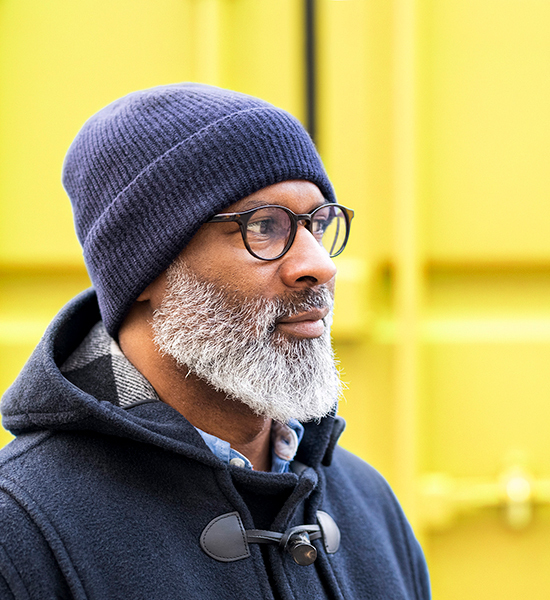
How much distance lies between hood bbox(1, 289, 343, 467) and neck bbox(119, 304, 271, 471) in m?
0.09

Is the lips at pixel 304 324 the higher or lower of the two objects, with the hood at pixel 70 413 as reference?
higher

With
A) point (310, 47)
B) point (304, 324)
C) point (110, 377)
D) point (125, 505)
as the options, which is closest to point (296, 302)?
point (304, 324)

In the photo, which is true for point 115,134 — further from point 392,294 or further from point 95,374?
point 392,294

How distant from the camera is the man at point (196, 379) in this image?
1.07 meters

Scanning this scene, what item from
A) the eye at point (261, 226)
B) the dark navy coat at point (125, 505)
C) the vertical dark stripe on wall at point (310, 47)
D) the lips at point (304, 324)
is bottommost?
the dark navy coat at point (125, 505)

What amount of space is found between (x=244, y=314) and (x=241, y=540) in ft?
1.32

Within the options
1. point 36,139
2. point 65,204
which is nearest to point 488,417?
point 65,204

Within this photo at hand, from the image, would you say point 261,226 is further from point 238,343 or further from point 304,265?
point 238,343

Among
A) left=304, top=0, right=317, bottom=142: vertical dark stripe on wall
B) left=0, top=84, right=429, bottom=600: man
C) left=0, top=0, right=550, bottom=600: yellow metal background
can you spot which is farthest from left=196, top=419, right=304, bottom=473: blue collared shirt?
left=304, top=0, right=317, bottom=142: vertical dark stripe on wall

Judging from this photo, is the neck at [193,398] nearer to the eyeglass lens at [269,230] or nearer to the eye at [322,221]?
the eyeglass lens at [269,230]

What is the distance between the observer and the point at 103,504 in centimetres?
106

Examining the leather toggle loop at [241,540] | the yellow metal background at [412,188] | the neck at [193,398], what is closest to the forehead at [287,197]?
the neck at [193,398]

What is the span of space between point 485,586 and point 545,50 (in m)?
1.68

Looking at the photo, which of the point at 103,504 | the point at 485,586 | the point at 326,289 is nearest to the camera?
the point at 103,504
